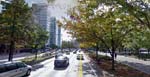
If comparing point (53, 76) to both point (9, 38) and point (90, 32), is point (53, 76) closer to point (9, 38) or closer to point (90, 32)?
point (90, 32)

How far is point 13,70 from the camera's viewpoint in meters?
18.5

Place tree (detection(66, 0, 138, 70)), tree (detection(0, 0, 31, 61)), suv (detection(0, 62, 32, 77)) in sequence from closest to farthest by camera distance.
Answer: suv (detection(0, 62, 32, 77)) < tree (detection(66, 0, 138, 70)) < tree (detection(0, 0, 31, 61))

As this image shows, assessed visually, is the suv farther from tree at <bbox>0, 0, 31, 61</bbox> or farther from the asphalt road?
tree at <bbox>0, 0, 31, 61</bbox>

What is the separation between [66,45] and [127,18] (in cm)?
16267

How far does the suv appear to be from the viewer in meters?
17.2

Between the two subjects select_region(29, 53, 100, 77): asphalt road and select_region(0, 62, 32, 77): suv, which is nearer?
select_region(0, 62, 32, 77): suv

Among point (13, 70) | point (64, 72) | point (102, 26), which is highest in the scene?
point (102, 26)

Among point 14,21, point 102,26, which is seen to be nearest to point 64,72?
point 102,26

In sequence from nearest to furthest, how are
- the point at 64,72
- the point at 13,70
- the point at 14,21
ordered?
the point at 13,70
the point at 64,72
the point at 14,21

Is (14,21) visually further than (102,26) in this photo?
Yes

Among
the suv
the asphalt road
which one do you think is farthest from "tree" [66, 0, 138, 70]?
the suv

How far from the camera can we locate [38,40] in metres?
57.3

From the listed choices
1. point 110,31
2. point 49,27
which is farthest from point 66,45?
point 110,31

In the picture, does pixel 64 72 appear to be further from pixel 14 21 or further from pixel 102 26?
pixel 14 21
